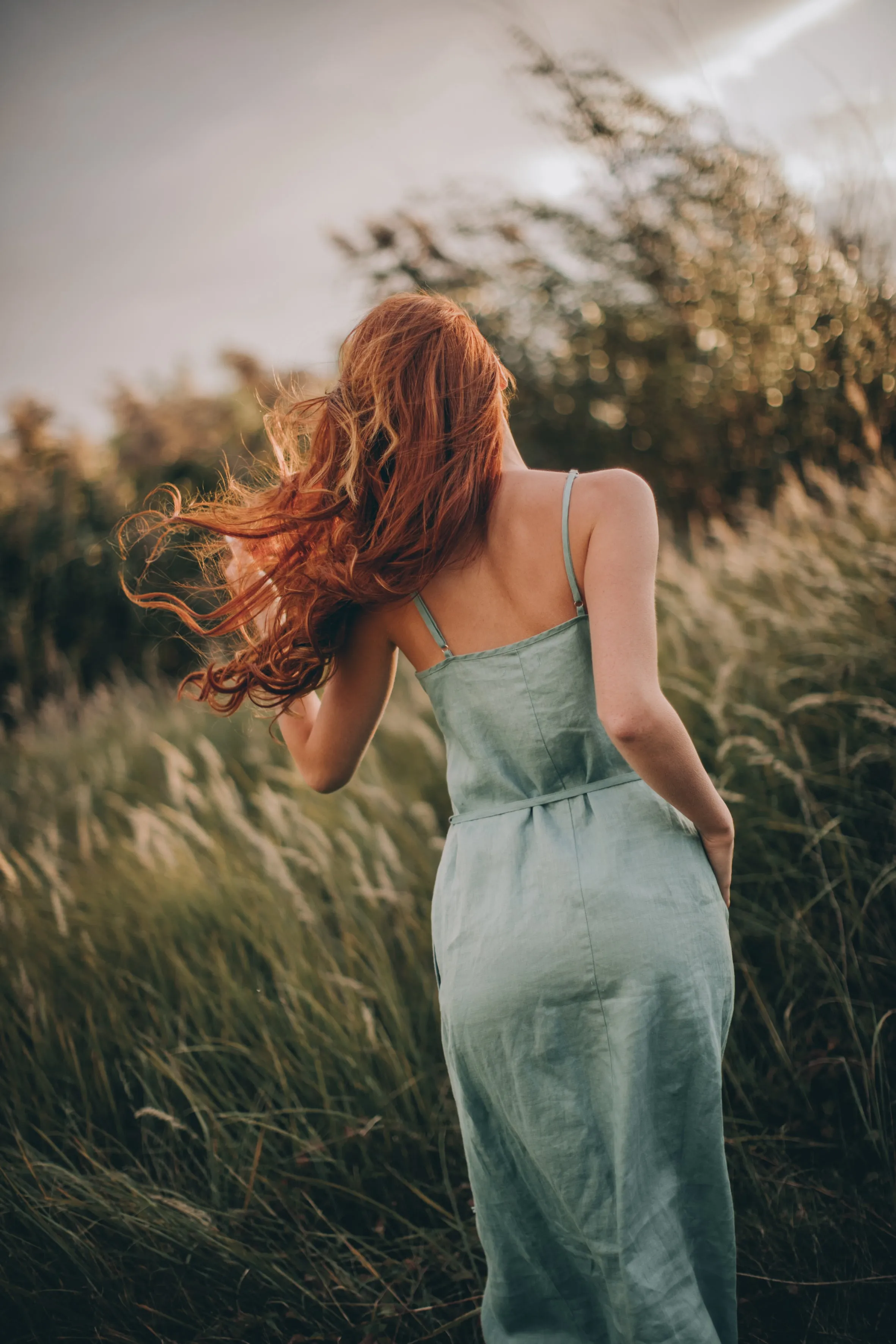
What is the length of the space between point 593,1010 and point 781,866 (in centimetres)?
135

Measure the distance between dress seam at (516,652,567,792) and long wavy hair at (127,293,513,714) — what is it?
0.67 ft

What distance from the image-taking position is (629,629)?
1.14 m

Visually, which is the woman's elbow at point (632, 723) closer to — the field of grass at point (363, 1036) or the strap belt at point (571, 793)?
the strap belt at point (571, 793)

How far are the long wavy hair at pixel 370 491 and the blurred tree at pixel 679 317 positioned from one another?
2.49 meters

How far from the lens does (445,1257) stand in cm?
171

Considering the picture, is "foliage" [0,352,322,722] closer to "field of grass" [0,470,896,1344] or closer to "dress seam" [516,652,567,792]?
"field of grass" [0,470,896,1344]

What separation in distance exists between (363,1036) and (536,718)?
134 centimetres

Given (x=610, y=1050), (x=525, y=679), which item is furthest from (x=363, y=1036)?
(x=525, y=679)

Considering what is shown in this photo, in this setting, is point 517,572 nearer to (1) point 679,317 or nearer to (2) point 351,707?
(2) point 351,707

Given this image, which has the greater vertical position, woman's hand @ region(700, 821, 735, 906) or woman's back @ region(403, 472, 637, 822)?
woman's back @ region(403, 472, 637, 822)

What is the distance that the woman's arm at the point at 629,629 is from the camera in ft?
3.72

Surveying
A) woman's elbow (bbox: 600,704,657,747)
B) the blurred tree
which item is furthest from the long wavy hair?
the blurred tree

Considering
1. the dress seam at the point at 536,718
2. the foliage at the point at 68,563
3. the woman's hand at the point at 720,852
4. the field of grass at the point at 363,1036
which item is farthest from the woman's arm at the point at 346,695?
the foliage at the point at 68,563

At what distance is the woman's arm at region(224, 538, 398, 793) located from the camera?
4.68ft
